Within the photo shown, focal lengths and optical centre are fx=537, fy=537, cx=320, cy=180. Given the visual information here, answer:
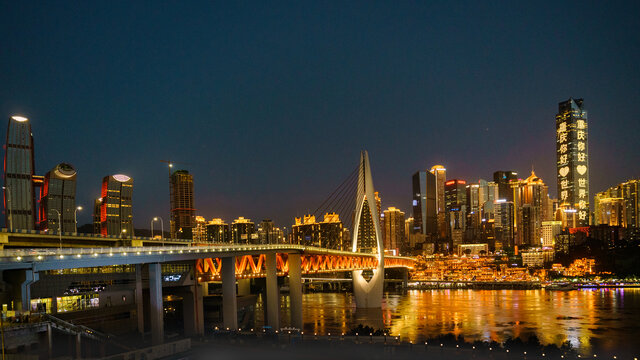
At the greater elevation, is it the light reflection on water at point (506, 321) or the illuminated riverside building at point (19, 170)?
the illuminated riverside building at point (19, 170)

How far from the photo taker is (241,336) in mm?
38688

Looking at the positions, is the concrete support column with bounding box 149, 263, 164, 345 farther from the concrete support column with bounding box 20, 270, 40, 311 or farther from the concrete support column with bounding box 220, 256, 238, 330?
the concrete support column with bounding box 220, 256, 238, 330

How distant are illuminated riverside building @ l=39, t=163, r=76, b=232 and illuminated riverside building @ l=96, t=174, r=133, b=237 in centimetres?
1788

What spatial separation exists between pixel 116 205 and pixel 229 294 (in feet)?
227

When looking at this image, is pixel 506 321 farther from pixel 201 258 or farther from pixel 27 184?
pixel 27 184

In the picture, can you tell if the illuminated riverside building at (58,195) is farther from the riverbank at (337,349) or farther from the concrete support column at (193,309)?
the riverbank at (337,349)

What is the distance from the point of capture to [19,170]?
73.9m

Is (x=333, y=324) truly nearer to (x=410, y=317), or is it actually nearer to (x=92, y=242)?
(x=410, y=317)

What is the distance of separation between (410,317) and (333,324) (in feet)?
38.5

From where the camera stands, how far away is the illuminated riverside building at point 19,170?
72.3 m

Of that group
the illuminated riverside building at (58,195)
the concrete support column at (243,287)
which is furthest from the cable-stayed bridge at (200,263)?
the illuminated riverside building at (58,195)

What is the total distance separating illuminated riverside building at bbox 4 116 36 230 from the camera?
72312 millimetres

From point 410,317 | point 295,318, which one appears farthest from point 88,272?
point 410,317

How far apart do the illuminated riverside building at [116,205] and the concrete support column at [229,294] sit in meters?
64.8
